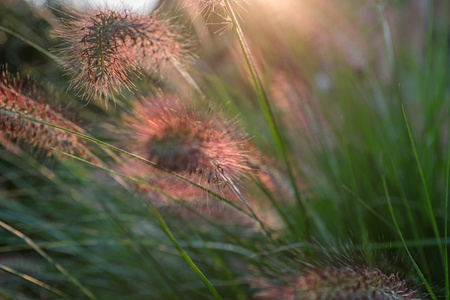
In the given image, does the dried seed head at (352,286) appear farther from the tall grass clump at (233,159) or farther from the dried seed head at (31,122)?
the dried seed head at (31,122)

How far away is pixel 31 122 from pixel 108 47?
322 millimetres

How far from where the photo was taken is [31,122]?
89 centimetres

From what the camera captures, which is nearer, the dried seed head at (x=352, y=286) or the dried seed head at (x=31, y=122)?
the dried seed head at (x=352, y=286)

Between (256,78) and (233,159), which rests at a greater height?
(256,78)

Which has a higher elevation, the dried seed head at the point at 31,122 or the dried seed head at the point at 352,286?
the dried seed head at the point at 31,122

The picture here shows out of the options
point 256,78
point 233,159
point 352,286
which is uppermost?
point 256,78

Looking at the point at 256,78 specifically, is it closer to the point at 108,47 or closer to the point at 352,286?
the point at 108,47

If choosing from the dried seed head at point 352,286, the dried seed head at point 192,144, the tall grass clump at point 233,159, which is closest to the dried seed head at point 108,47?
the tall grass clump at point 233,159

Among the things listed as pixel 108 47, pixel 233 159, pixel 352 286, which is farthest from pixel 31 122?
pixel 352 286

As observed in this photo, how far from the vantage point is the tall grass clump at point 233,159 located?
78 centimetres

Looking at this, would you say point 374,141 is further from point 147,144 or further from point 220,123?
point 147,144

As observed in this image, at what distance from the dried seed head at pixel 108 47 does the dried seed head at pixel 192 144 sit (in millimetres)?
126

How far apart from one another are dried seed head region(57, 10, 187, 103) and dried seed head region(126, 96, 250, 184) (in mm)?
126

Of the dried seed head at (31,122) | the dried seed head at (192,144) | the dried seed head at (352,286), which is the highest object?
the dried seed head at (31,122)
